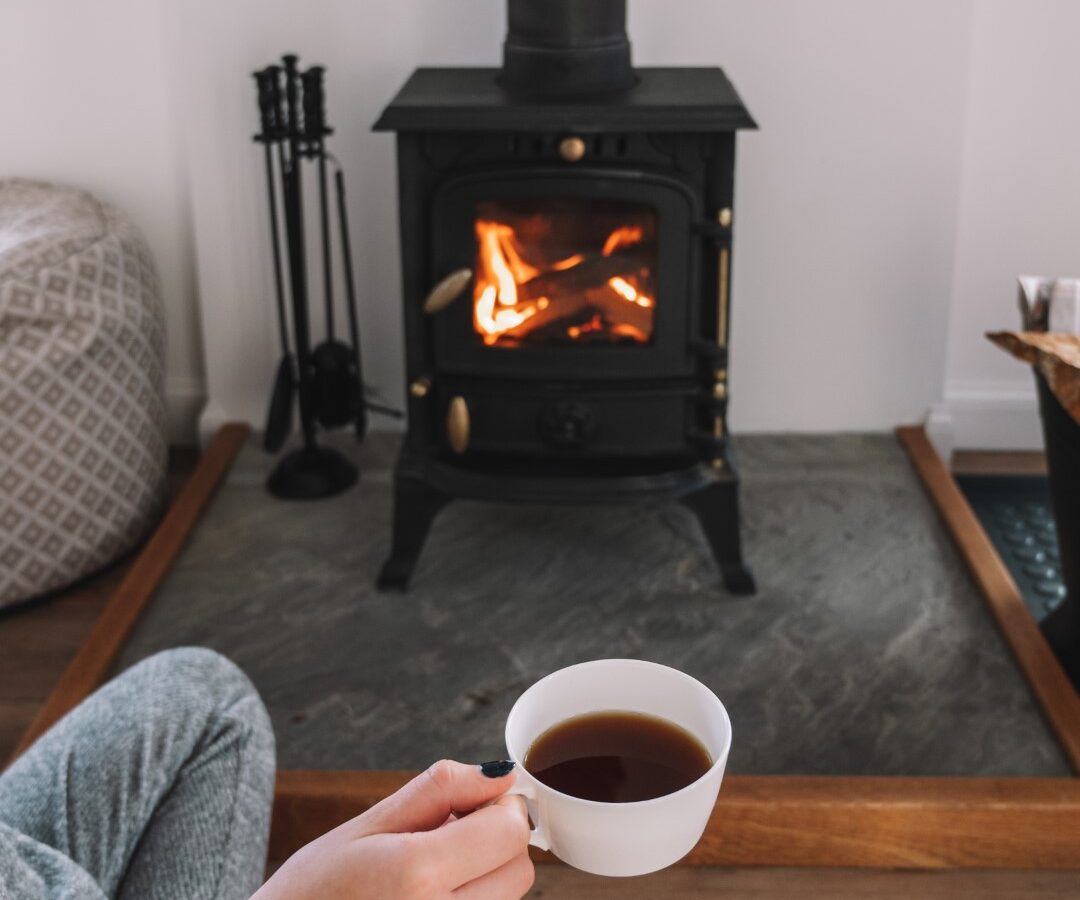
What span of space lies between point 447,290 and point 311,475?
2.12 ft

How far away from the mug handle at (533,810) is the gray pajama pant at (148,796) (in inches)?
18.6

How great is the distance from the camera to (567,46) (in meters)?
1.93

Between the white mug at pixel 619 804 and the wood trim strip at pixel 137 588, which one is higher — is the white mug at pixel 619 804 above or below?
above

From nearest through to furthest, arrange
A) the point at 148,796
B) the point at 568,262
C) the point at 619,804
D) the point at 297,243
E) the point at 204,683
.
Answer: the point at 619,804 < the point at 148,796 < the point at 204,683 < the point at 568,262 < the point at 297,243

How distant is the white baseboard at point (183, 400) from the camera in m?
2.72

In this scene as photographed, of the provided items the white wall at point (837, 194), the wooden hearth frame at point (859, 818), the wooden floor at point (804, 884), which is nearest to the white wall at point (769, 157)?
the white wall at point (837, 194)

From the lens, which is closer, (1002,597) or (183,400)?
(1002,597)

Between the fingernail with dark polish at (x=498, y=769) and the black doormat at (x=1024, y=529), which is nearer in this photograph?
the fingernail with dark polish at (x=498, y=769)

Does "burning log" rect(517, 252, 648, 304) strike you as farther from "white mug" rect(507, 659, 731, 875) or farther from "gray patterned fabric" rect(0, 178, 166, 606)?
"white mug" rect(507, 659, 731, 875)

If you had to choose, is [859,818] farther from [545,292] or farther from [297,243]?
[297,243]

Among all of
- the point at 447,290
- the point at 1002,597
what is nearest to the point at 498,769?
the point at 447,290

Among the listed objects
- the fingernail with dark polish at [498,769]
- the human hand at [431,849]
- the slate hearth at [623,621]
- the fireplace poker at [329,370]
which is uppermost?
the fingernail with dark polish at [498,769]

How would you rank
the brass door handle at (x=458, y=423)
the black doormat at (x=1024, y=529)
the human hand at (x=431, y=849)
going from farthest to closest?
the black doormat at (x=1024, y=529)
the brass door handle at (x=458, y=423)
the human hand at (x=431, y=849)

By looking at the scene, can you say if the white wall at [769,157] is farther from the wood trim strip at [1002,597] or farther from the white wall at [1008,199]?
the wood trim strip at [1002,597]
